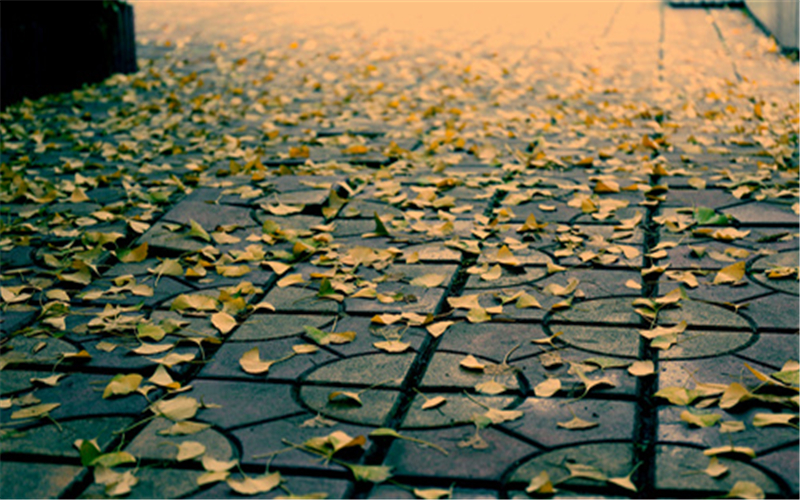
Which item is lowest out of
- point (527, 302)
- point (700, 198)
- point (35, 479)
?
point (35, 479)

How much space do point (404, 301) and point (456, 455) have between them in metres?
0.82

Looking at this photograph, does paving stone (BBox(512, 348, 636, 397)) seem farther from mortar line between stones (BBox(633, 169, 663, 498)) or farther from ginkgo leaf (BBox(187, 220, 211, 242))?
ginkgo leaf (BBox(187, 220, 211, 242))

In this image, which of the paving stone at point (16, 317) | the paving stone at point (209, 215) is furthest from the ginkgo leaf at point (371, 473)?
the paving stone at point (209, 215)

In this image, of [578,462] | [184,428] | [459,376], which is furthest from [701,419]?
[184,428]

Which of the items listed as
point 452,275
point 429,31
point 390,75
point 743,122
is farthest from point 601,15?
point 452,275

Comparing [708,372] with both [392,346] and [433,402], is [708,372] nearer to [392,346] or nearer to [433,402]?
[433,402]

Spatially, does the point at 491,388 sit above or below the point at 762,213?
below

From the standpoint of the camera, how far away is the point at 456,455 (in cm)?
165

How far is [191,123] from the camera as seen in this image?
518 centimetres

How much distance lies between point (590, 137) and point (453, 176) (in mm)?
1095

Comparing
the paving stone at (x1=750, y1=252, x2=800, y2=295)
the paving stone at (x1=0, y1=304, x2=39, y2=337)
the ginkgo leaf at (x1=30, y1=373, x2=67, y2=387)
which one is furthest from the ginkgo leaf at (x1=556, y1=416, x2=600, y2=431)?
the paving stone at (x1=0, y1=304, x2=39, y2=337)

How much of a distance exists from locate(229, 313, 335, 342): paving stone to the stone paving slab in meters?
0.01

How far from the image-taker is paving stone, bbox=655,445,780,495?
1.51 metres

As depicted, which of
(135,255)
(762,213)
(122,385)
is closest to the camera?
(122,385)
